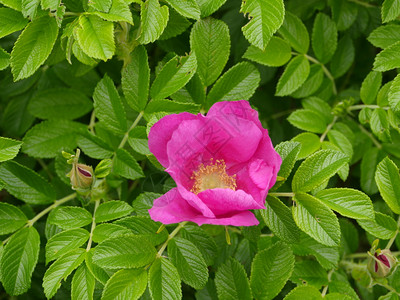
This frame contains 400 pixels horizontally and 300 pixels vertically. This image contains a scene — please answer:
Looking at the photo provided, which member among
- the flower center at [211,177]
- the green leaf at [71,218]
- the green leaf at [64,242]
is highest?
the flower center at [211,177]

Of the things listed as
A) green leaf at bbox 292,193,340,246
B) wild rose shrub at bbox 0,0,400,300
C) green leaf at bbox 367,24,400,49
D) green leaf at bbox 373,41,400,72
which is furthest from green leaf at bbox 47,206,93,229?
green leaf at bbox 367,24,400,49

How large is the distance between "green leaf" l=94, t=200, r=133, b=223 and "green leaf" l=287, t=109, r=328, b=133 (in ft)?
2.06

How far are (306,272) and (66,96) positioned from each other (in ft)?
3.53

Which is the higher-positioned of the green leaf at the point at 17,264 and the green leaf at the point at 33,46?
the green leaf at the point at 33,46

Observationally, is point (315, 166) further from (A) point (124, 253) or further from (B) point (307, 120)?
(A) point (124, 253)

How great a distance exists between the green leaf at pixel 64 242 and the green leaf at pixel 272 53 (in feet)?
2.54

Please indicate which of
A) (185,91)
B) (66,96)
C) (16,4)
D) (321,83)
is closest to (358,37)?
(321,83)

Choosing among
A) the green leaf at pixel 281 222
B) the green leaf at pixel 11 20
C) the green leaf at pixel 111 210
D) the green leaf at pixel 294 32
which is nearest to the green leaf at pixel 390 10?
the green leaf at pixel 294 32

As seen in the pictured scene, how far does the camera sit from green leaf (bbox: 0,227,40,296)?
1344 mm

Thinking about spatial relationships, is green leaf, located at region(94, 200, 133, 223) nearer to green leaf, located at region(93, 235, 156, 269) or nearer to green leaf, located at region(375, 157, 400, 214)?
green leaf, located at region(93, 235, 156, 269)

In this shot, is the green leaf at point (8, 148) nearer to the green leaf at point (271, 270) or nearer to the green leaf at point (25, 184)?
the green leaf at point (25, 184)

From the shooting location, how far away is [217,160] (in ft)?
4.48

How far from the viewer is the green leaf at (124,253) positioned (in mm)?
1178

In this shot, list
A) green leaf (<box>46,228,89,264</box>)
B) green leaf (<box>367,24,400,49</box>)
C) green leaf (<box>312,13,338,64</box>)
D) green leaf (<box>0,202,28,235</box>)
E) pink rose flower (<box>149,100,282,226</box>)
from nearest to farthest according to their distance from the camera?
pink rose flower (<box>149,100,282,226</box>), green leaf (<box>46,228,89,264</box>), green leaf (<box>0,202,28,235</box>), green leaf (<box>367,24,400,49</box>), green leaf (<box>312,13,338,64</box>)
